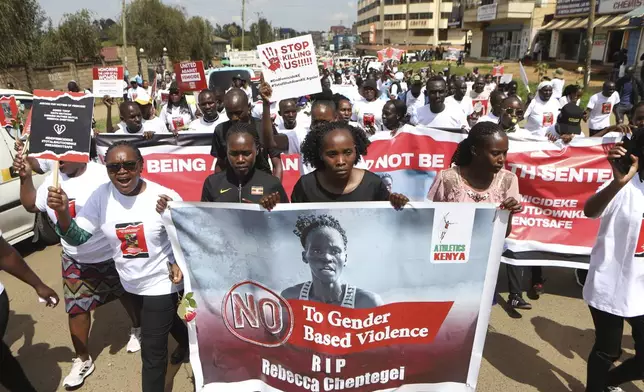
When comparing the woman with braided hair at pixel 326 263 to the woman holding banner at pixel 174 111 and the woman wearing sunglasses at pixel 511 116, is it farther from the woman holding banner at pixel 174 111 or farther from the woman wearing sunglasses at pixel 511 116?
the woman holding banner at pixel 174 111

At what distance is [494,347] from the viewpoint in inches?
142

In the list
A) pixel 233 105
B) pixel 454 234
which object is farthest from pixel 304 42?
pixel 454 234

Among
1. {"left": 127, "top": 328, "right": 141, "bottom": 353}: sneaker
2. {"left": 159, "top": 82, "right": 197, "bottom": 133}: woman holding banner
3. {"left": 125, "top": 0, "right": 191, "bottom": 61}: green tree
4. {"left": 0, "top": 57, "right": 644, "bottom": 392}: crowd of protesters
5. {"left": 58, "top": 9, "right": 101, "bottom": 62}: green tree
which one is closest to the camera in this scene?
{"left": 0, "top": 57, "right": 644, "bottom": 392}: crowd of protesters

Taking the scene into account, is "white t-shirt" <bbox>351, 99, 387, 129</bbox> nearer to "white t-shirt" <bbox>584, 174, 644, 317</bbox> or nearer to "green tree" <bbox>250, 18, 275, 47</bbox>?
"white t-shirt" <bbox>584, 174, 644, 317</bbox>

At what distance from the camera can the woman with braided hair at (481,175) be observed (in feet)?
8.62

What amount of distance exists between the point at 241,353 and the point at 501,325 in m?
2.47

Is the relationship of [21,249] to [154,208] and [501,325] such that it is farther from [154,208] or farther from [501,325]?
[501,325]

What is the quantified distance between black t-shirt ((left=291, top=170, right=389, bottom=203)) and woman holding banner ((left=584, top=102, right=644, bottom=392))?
123 cm

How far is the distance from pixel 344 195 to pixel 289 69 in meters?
1.82

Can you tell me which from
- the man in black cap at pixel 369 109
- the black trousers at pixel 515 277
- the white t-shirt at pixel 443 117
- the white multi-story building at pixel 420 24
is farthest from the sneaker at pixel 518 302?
the white multi-story building at pixel 420 24

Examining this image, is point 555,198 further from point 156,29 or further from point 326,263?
point 156,29

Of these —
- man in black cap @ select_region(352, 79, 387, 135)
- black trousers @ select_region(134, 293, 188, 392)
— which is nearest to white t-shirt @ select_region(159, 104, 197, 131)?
man in black cap @ select_region(352, 79, 387, 135)

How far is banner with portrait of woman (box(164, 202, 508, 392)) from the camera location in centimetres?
242

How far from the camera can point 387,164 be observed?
4750 mm
